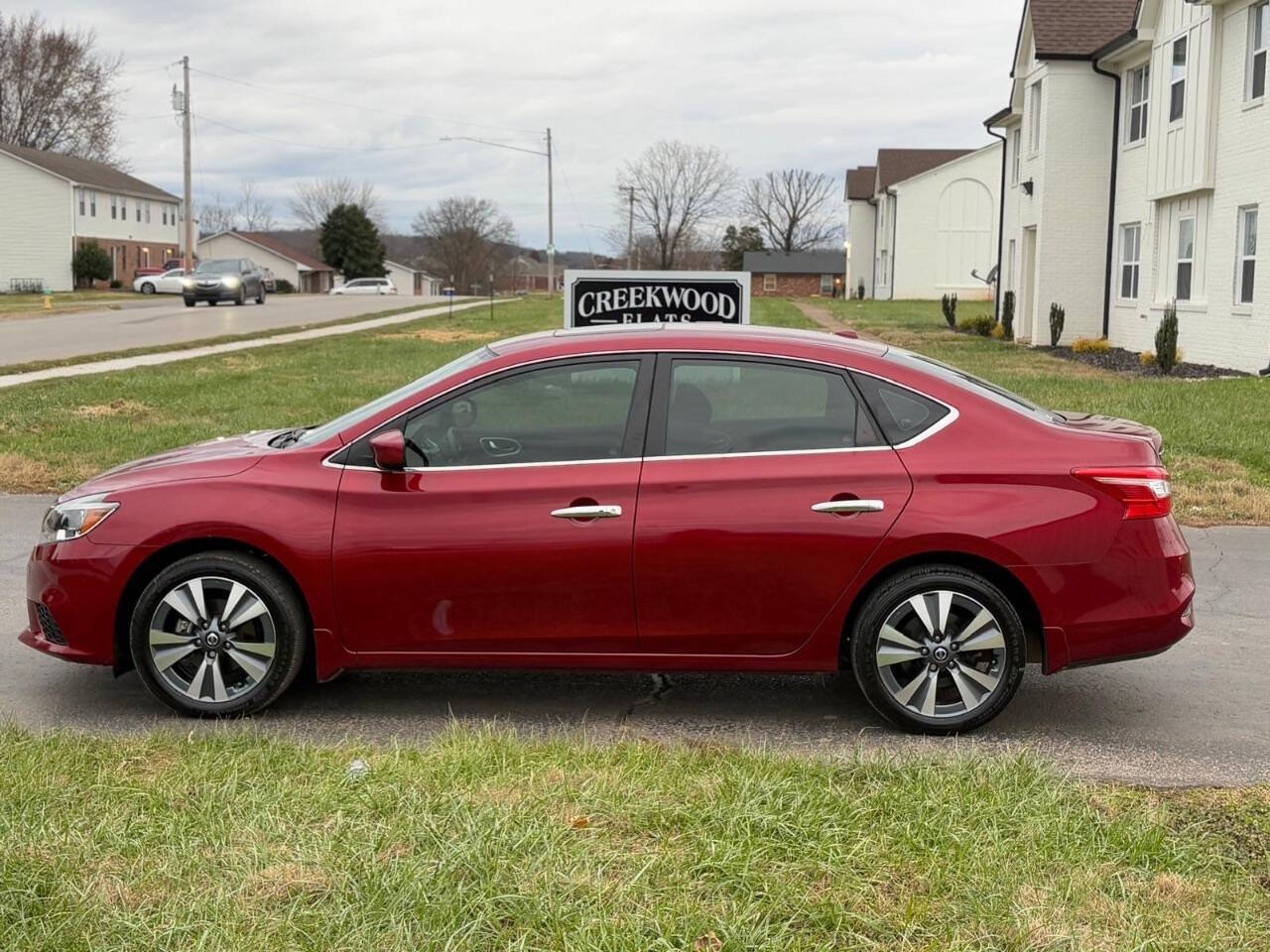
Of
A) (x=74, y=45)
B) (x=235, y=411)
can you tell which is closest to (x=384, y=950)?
(x=235, y=411)

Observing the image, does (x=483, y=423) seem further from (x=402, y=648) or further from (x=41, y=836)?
(x=41, y=836)

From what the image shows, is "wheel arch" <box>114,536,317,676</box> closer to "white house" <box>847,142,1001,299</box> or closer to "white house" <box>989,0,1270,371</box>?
"white house" <box>989,0,1270,371</box>

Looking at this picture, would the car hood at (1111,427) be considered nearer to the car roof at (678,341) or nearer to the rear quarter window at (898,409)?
the rear quarter window at (898,409)

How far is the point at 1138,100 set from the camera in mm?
27031

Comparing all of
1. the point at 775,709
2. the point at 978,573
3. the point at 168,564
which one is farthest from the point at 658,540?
the point at 168,564

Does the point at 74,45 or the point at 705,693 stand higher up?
the point at 74,45

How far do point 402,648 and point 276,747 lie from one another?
0.74 meters

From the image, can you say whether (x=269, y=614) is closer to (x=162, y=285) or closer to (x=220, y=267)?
(x=220, y=267)

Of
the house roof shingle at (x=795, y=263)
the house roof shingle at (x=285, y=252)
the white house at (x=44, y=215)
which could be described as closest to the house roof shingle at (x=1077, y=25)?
the white house at (x=44, y=215)

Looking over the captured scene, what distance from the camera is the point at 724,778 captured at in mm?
4555

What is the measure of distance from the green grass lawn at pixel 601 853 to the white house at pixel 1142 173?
57.9 ft

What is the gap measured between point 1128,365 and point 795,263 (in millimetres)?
73910

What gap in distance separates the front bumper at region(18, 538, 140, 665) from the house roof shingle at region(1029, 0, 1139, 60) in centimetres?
2661

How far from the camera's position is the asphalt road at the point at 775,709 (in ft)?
17.6
